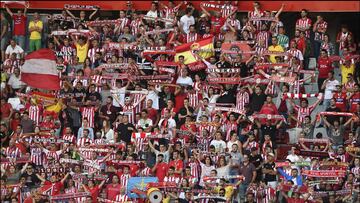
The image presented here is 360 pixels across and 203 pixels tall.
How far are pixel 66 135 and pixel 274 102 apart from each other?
582 centimetres

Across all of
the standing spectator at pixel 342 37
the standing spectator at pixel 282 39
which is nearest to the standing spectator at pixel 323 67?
the standing spectator at pixel 342 37

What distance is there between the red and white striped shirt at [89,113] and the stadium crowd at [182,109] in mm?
28

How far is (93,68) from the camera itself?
37.7m

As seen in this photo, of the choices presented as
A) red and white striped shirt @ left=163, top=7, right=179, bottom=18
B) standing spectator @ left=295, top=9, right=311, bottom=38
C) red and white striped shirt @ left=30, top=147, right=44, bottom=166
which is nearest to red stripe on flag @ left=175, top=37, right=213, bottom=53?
red and white striped shirt @ left=163, top=7, right=179, bottom=18

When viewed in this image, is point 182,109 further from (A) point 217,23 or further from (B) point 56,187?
(B) point 56,187

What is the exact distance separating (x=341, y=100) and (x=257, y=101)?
2.32 m

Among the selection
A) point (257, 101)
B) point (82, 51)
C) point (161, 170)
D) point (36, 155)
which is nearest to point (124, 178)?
point (161, 170)

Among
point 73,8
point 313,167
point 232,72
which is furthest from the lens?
point 73,8

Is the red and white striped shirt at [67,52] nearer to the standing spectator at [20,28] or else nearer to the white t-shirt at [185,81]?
the standing spectator at [20,28]

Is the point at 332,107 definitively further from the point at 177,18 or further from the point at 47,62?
the point at 47,62

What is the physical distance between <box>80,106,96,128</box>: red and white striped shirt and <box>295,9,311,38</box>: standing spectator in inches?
249

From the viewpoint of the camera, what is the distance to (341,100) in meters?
35.9

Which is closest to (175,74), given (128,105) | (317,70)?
(128,105)

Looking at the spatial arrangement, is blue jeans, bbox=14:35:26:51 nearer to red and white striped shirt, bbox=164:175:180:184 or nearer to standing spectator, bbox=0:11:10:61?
standing spectator, bbox=0:11:10:61
